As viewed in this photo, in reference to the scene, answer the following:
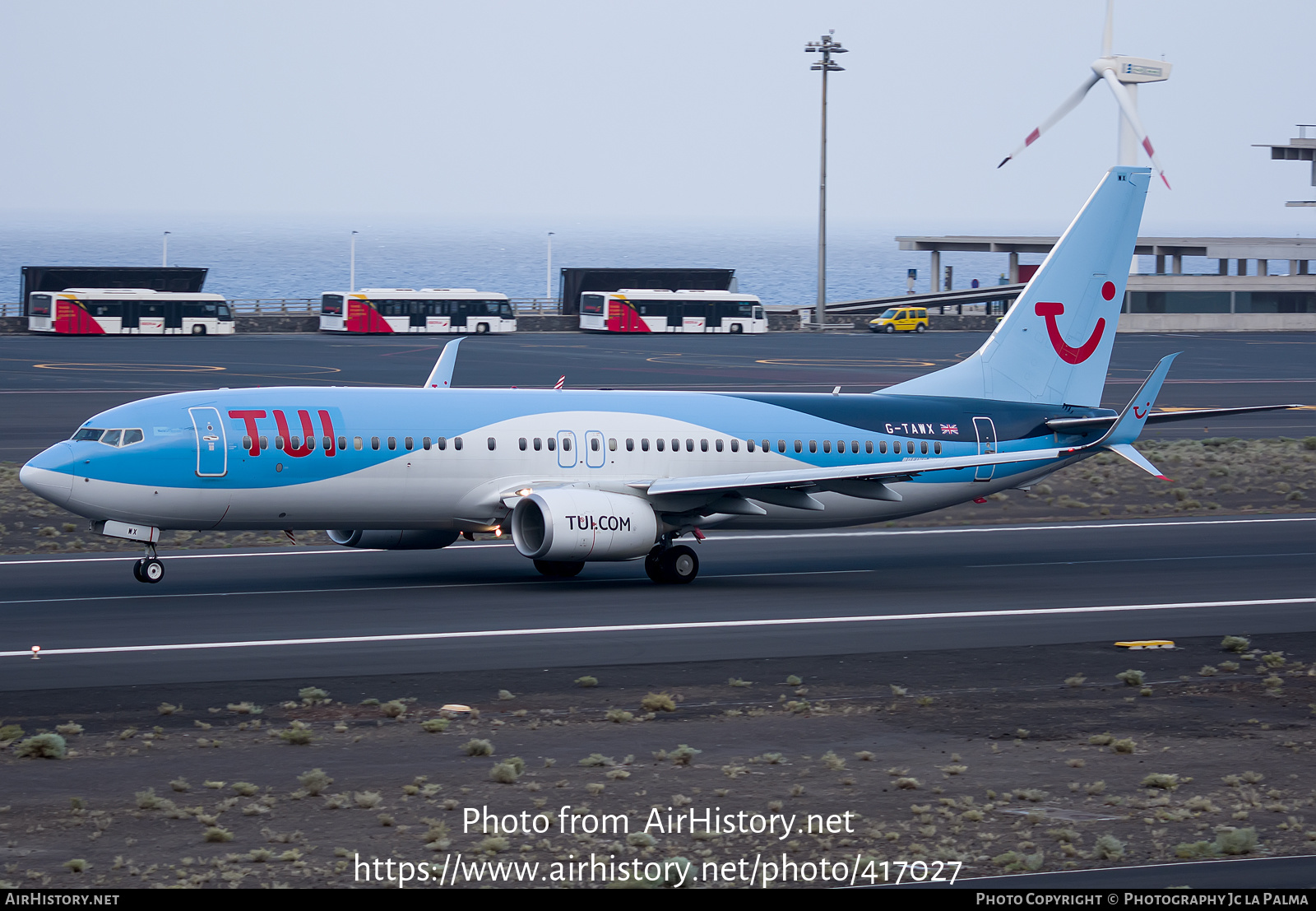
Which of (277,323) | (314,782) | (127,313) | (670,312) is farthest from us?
(670,312)

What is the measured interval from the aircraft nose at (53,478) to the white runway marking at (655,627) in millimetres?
5621

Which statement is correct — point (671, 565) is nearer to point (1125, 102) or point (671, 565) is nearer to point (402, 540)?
point (402, 540)

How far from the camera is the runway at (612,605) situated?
2567 centimetres

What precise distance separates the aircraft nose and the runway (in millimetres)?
2085

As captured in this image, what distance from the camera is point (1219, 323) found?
474 feet

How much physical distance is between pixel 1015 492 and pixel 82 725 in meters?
36.4

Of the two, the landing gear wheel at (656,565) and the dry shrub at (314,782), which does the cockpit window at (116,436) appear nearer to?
the landing gear wheel at (656,565)

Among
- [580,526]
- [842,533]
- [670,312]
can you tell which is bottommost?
[842,533]

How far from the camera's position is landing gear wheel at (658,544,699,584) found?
34031mm

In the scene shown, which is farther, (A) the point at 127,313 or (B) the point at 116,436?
(A) the point at 127,313

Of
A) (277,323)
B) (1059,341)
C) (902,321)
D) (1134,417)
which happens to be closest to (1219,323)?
(902,321)

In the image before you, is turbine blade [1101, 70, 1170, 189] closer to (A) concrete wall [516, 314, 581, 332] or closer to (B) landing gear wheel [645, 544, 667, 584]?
(A) concrete wall [516, 314, 581, 332]

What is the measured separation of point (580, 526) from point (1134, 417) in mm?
12691
